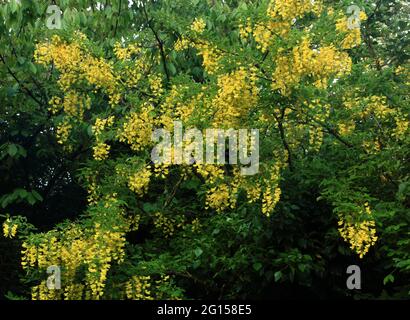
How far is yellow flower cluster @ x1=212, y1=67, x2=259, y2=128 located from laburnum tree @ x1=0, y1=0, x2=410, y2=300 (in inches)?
0.5

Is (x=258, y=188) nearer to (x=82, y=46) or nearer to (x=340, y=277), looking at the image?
(x=340, y=277)

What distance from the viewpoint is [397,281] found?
5277 millimetres

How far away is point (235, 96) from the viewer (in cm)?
504

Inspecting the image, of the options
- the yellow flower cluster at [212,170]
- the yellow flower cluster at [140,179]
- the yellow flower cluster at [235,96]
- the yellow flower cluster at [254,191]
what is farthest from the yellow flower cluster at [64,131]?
the yellow flower cluster at [254,191]

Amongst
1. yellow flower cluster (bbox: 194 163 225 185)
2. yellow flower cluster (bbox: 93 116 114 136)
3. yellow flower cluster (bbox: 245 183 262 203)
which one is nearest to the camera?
yellow flower cluster (bbox: 245 183 262 203)

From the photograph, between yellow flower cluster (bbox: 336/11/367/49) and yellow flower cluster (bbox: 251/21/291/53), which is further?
yellow flower cluster (bbox: 336/11/367/49)

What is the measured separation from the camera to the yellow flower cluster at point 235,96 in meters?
5.03

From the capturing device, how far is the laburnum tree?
5.07 metres

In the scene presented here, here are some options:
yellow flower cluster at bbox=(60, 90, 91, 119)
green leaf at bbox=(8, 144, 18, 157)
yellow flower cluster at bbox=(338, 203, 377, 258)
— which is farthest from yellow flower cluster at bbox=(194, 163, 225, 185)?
green leaf at bbox=(8, 144, 18, 157)

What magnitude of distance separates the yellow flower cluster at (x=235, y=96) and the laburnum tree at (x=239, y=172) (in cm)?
1

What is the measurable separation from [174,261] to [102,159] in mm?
1682

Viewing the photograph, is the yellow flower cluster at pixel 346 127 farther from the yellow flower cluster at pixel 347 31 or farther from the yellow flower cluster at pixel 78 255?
the yellow flower cluster at pixel 78 255

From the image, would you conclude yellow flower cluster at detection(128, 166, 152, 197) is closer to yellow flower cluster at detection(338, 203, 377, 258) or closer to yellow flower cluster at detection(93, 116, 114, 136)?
yellow flower cluster at detection(93, 116, 114, 136)

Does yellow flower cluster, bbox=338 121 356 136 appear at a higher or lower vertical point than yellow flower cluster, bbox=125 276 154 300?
higher
